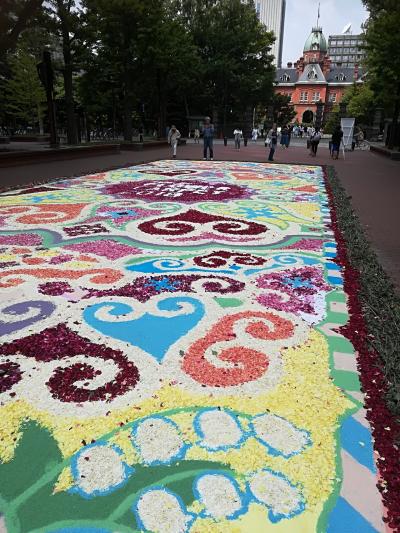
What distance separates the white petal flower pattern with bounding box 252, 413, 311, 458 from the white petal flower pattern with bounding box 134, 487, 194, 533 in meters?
0.55

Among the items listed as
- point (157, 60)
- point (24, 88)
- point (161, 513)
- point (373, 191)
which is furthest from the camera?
point (24, 88)

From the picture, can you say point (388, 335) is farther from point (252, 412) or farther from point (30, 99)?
point (30, 99)

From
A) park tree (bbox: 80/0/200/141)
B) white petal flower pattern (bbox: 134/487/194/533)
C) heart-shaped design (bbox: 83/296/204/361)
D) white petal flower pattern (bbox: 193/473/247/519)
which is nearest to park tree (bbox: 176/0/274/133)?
park tree (bbox: 80/0/200/141)

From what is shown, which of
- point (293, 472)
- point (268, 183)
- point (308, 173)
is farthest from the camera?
point (308, 173)

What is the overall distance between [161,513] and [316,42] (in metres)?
121

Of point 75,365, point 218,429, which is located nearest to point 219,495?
point 218,429

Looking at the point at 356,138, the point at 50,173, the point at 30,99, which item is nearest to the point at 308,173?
the point at 50,173

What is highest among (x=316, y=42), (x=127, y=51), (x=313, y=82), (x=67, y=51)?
(x=316, y=42)

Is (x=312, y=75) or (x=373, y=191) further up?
(x=312, y=75)

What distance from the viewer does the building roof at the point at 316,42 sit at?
10538cm

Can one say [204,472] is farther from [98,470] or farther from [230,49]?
[230,49]

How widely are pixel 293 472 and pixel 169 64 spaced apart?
103 ft

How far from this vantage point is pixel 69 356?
290cm

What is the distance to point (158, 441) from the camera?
2.19 meters
